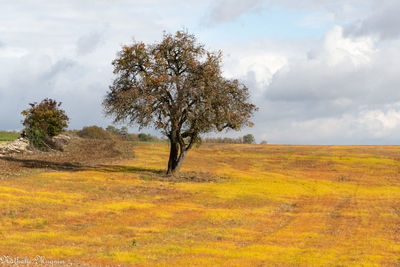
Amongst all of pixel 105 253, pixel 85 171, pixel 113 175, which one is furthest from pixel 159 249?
pixel 85 171

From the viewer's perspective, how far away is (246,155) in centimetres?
7662

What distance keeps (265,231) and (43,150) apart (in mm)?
48490

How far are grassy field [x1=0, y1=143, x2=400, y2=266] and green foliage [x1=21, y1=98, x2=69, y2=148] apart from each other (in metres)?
22.4

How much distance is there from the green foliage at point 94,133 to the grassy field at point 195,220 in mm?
48918

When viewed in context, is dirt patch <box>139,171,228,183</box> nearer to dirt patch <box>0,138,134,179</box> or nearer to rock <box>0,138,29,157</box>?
dirt patch <box>0,138,134,179</box>

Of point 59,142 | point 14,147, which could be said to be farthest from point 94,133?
point 14,147

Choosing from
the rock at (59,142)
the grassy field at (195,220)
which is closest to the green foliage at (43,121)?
the rock at (59,142)

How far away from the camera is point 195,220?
2212cm

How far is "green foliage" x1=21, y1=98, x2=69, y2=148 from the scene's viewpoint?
6031cm

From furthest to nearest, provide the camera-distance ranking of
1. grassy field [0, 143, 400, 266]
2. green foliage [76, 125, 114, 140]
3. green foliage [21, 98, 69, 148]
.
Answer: green foliage [76, 125, 114, 140] → green foliage [21, 98, 69, 148] → grassy field [0, 143, 400, 266]

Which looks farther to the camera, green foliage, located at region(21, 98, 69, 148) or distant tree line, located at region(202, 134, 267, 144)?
distant tree line, located at region(202, 134, 267, 144)

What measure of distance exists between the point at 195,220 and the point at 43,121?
4782 cm

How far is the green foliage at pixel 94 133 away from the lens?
91.2 metres

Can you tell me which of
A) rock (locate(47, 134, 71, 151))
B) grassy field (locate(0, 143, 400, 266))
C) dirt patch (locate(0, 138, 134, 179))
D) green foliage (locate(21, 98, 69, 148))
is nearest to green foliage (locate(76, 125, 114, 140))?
dirt patch (locate(0, 138, 134, 179))
